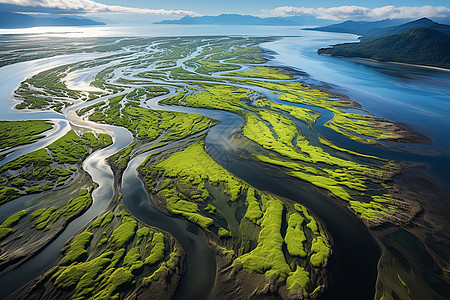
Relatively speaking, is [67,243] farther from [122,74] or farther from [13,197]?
[122,74]

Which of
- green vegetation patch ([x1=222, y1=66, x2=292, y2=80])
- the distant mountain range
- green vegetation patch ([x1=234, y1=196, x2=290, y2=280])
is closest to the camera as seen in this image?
green vegetation patch ([x1=234, y1=196, x2=290, y2=280])

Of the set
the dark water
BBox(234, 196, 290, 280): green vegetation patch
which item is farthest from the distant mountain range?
the dark water

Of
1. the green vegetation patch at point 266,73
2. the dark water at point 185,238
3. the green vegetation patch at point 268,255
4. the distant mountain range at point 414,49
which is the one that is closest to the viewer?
the dark water at point 185,238

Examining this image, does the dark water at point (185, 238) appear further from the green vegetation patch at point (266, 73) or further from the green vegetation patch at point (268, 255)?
the green vegetation patch at point (266, 73)

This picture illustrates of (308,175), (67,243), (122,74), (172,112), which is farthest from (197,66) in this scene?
(67,243)

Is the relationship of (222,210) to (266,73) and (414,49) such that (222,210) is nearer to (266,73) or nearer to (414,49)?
(266,73)

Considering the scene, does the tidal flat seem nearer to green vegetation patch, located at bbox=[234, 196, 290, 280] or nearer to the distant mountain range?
green vegetation patch, located at bbox=[234, 196, 290, 280]

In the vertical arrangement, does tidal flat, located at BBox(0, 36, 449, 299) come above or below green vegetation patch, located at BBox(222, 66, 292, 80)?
below

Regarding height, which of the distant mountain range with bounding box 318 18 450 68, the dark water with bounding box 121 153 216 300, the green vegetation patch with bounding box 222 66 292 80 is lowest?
the dark water with bounding box 121 153 216 300

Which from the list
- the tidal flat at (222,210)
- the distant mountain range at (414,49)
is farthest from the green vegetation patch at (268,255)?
the distant mountain range at (414,49)
